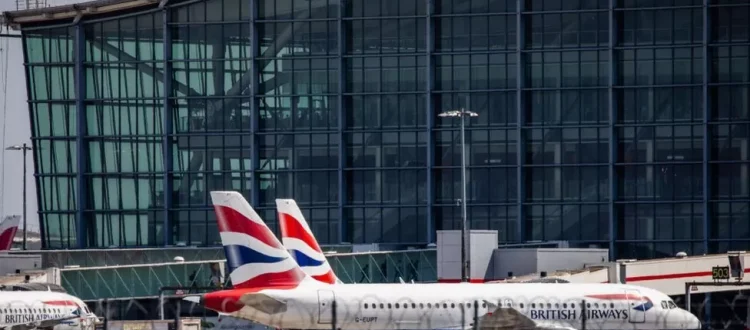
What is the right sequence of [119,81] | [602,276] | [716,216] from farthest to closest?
[119,81] < [716,216] < [602,276]

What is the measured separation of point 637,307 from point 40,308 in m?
26.7

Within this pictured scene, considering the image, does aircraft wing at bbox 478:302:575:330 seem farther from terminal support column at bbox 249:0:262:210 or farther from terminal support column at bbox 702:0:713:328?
terminal support column at bbox 249:0:262:210

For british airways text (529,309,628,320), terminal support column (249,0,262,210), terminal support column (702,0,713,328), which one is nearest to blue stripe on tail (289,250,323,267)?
british airways text (529,309,628,320)

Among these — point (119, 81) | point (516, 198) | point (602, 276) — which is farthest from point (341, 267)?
point (119, 81)

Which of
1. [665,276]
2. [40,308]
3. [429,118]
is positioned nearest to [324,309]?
[40,308]

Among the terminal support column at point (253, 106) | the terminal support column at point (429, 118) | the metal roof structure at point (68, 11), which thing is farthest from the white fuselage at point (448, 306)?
the metal roof structure at point (68, 11)

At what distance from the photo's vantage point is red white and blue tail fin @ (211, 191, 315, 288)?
2601 inches

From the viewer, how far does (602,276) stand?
87.6m

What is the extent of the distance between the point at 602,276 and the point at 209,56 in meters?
51.9

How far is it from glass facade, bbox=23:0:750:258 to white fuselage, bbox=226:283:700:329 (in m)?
56.6

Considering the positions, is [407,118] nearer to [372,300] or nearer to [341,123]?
[341,123]

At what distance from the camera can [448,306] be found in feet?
220

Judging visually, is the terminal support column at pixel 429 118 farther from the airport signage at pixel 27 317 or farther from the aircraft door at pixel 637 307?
the aircraft door at pixel 637 307

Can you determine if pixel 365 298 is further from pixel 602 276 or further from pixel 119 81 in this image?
pixel 119 81
